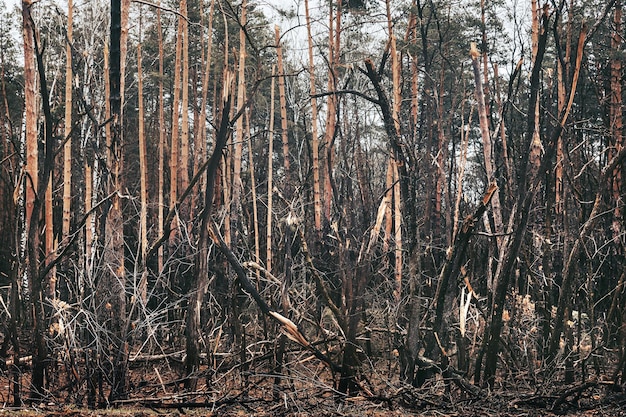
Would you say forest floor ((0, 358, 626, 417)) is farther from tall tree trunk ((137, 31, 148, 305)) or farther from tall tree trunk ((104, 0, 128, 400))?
tall tree trunk ((137, 31, 148, 305))

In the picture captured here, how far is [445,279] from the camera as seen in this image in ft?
21.7

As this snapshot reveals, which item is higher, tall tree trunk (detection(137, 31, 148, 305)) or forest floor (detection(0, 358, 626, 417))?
tall tree trunk (detection(137, 31, 148, 305))

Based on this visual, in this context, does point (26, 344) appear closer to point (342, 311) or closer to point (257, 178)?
point (342, 311)

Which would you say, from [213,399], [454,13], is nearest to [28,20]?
[213,399]

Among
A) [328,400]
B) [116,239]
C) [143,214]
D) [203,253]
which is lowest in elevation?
[328,400]

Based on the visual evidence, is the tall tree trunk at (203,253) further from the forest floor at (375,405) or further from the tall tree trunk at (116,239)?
the tall tree trunk at (116,239)

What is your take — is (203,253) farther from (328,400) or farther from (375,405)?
(375,405)

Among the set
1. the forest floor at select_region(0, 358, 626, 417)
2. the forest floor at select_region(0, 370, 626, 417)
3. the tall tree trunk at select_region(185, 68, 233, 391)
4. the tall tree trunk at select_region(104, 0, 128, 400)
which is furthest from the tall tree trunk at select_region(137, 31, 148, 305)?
the forest floor at select_region(0, 370, 626, 417)

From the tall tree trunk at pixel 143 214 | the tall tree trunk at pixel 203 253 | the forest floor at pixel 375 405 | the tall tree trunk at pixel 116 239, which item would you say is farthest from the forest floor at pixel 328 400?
the tall tree trunk at pixel 143 214

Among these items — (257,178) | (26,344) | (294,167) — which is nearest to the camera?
(26,344)

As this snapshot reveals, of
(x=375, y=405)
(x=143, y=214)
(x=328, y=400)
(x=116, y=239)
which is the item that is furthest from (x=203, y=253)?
(x=375, y=405)

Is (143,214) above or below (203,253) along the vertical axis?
above

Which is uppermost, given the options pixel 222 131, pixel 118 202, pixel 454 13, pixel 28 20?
pixel 454 13

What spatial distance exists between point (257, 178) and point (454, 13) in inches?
278
